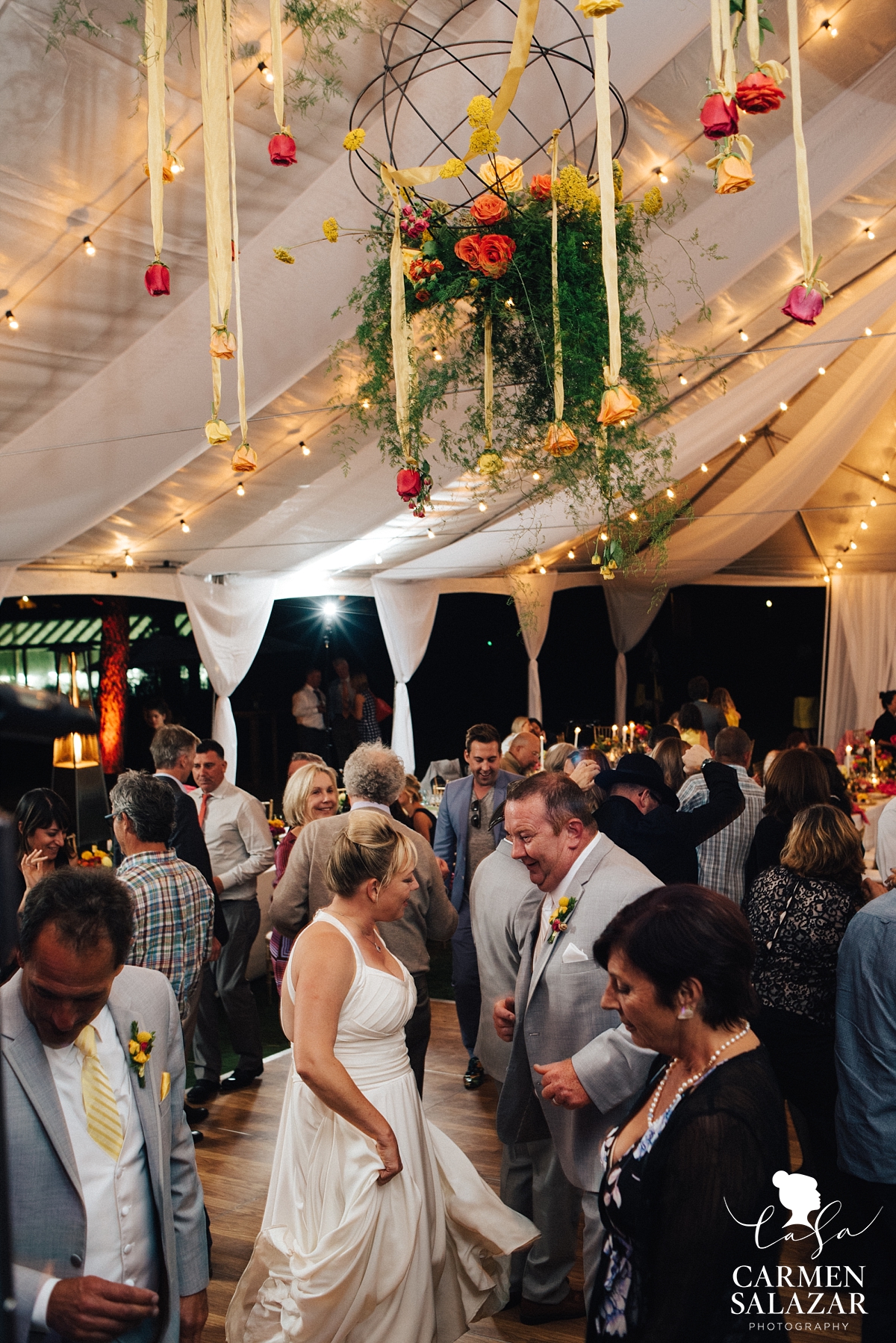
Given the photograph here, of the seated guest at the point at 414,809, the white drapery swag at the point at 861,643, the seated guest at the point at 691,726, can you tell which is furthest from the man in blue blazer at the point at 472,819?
the white drapery swag at the point at 861,643

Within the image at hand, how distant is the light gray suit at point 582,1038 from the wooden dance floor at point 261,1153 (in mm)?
614

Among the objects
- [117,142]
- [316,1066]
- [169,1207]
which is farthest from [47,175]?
[169,1207]

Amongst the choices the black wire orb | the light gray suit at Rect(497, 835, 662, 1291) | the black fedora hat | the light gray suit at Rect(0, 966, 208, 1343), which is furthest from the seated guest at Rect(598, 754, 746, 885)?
the black wire orb

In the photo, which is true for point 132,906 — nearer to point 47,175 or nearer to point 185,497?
point 47,175

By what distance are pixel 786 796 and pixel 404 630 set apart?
6.61 m

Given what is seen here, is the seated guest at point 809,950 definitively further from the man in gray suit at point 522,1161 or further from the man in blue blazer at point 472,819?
the man in blue blazer at point 472,819

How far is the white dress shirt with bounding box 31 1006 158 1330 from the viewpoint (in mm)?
1564

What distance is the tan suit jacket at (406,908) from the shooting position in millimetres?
3211

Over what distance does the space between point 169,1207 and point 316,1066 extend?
0.52m

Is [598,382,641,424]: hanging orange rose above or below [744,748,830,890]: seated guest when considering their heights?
above

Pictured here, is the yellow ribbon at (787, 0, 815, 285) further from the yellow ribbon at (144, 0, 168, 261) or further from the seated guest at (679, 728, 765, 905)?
the seated guest at (679, 728, 765, 905)

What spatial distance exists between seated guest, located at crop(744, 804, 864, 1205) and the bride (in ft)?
2.92

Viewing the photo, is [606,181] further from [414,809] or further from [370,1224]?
[414,809]

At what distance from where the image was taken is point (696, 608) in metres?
15.0
